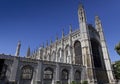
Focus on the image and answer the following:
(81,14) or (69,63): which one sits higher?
(81,14)

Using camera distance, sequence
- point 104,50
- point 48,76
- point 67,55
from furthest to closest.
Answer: point 104,50
point 67,55
point 48,76

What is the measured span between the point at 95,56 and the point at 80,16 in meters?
16.6

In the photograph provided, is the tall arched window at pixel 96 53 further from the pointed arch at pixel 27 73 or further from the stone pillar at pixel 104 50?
the pointed arch at pixel 27 73

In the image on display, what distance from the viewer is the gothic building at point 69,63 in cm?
2333

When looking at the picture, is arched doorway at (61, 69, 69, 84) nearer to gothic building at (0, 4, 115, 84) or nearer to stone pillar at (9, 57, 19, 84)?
gothic building at (0, 4, 115, 84)

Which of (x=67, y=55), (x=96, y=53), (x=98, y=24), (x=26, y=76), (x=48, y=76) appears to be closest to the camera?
(x=26, y=76)

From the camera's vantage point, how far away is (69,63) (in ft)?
117

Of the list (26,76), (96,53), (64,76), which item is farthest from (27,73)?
(96,53)

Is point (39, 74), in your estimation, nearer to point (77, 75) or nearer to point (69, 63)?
point (69, 63)

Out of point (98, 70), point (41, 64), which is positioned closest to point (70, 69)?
point (41, 64)

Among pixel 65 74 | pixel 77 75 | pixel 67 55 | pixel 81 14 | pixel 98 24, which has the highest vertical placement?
pixel 81 14

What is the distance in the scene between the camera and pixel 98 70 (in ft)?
126

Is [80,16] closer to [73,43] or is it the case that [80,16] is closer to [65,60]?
[73,43]

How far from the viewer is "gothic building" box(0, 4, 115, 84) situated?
918 inches
